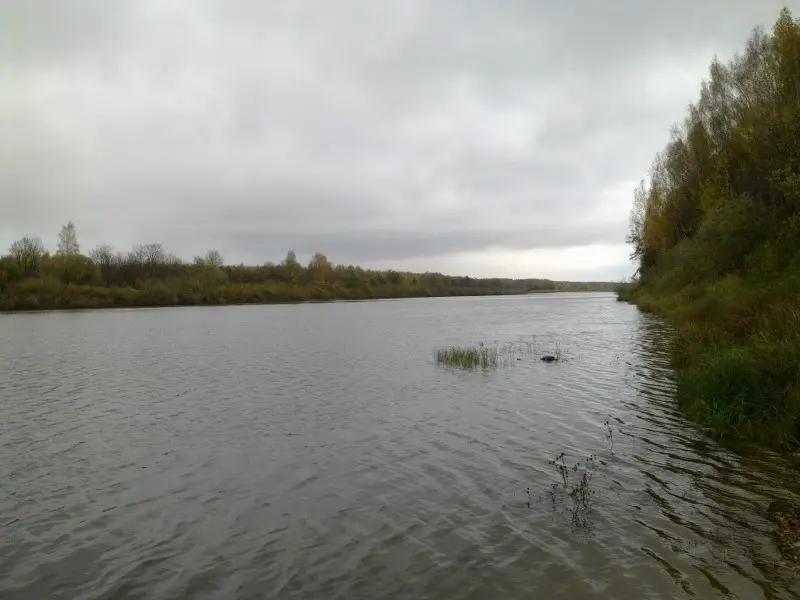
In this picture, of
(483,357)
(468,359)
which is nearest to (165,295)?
(468,359)

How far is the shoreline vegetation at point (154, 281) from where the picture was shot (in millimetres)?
87000

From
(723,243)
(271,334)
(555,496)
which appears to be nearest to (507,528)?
(555,496)

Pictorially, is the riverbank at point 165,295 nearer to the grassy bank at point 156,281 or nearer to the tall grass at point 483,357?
the grassy bank at point 156,281

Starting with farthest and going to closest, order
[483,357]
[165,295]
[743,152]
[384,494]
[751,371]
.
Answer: [165,295], [743,152], [483,357], [751,371], [384,494]

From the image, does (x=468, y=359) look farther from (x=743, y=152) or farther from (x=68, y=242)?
(x=68, y=242)

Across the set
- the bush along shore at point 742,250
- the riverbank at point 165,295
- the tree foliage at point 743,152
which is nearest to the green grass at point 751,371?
the bush along shore at point 742,250

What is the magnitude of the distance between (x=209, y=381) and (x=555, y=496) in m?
16.3

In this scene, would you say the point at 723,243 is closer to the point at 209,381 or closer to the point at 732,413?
the point at 732,413

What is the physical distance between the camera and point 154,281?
102 metres

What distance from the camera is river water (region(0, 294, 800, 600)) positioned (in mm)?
6297

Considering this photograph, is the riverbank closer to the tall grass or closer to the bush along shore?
the bush along shore

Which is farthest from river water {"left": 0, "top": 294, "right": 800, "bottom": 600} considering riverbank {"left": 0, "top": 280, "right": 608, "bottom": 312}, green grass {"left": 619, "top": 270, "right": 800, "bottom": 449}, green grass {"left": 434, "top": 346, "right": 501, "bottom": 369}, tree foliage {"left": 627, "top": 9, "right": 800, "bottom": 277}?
riverbank {"left": 0, "top": 280, "right": 608, "bottom": 312}

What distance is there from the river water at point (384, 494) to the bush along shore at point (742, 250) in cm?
127

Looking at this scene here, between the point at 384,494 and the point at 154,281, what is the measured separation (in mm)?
104808
